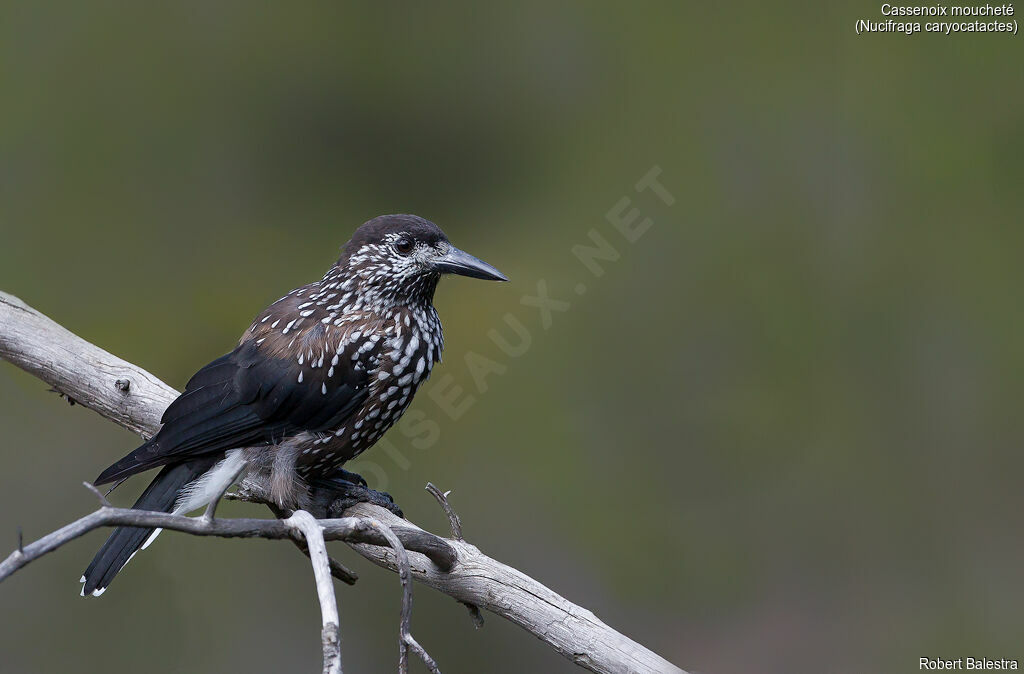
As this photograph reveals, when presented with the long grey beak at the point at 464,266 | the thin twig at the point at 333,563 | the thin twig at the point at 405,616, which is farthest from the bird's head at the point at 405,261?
the thin twig at the point at 405,616

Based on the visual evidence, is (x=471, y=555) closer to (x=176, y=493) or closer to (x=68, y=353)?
(x=176, y=493)

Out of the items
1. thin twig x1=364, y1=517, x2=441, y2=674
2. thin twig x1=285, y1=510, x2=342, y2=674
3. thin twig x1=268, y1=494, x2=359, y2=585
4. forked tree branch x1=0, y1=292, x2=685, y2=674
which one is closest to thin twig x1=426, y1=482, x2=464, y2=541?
forked tree branch x1=0, y1=292, x2=685, y2=674

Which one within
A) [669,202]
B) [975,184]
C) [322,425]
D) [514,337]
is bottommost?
[322,425]

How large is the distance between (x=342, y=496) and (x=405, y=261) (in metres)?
0.69

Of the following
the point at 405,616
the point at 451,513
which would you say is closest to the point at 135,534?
the point at 451,513

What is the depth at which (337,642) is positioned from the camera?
4.78 ft

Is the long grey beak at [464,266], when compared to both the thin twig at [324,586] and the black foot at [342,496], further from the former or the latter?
the thin twig at [324,586]

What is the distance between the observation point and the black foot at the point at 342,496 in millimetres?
2672

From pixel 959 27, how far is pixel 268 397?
3.77m

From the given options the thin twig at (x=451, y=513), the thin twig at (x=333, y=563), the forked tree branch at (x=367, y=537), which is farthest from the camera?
the thin twig at (x=451, y=513)

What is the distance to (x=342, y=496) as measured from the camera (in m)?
2.71

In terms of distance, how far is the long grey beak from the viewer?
2.73 metres

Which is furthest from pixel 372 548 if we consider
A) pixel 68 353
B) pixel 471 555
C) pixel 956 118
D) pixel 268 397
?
pixel 956 118

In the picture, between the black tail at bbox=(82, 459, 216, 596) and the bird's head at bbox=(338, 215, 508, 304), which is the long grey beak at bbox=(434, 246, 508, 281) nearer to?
the bird's head at bbox=(338, 215, 508, 304)
